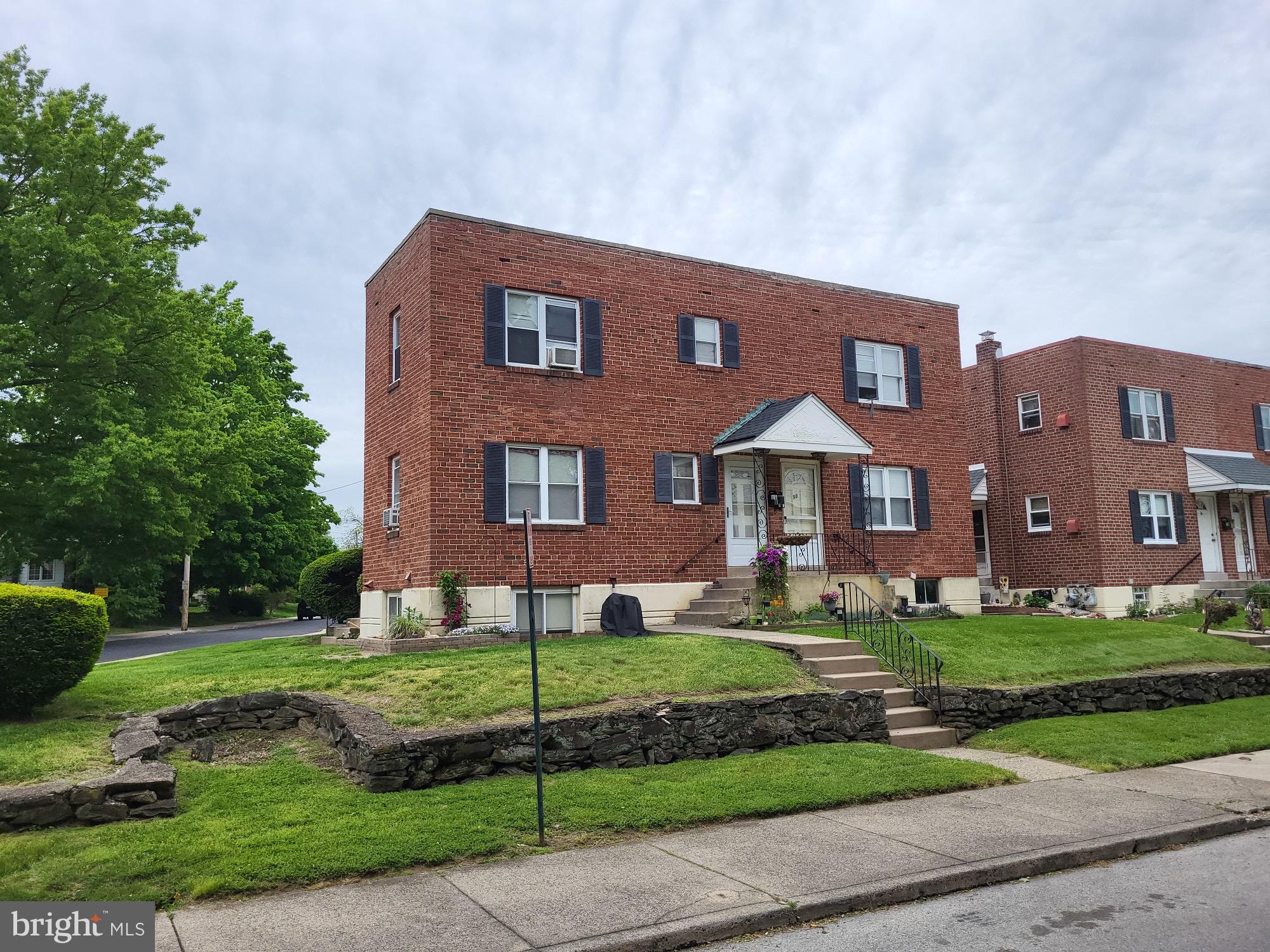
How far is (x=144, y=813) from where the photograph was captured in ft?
23.5

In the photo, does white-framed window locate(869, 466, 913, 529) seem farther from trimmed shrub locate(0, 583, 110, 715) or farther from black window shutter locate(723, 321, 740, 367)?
trimmed shrub locate(0, 583, 110, 715)

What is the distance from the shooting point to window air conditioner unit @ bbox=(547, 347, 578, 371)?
56.8ft

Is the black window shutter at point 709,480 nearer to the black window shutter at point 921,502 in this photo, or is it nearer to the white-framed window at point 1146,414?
the black window shutter at point 921,502

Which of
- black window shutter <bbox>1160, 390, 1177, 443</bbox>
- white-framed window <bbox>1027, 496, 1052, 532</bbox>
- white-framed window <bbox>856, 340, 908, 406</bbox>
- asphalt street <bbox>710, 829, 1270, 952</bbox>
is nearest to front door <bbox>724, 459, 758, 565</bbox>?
white-framed window <bbox>856, 340, 908, 406</bbox>

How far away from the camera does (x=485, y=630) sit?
15367 mm

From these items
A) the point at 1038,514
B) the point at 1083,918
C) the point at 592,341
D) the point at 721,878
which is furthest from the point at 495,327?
the point at 1038,514

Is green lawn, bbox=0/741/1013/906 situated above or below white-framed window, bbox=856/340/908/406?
below

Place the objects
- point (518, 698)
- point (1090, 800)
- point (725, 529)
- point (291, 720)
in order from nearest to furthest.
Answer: point (1090, 800) < point (518, 698) < point (291, 720) < point (725, 529)

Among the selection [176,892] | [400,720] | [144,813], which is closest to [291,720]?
[400,720]

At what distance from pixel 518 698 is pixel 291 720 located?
2821mm

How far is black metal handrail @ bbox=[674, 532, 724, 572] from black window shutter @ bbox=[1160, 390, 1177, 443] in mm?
17376

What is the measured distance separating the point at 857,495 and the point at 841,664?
8197 mm

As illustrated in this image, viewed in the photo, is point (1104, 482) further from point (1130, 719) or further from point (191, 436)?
point (191, 436)

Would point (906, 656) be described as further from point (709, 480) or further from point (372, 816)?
point (372, 816)
